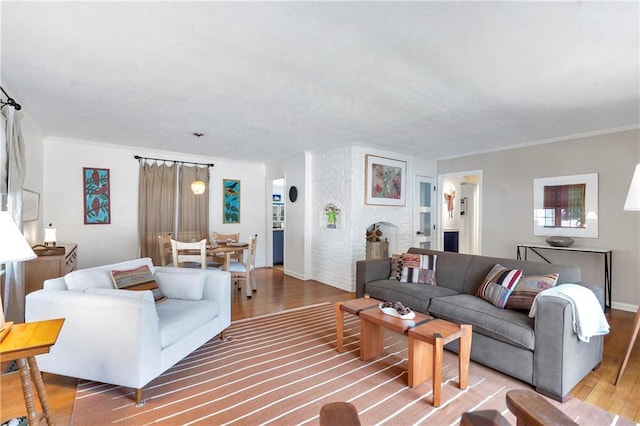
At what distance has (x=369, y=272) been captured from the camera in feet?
12.3

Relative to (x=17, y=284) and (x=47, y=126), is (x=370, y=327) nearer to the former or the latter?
(x=17, y=284)

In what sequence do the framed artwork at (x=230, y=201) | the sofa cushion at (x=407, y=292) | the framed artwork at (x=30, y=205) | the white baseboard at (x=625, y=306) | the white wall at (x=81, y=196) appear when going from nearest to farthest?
the sofa cushion at (x=407, y=292) → the framed artwork at (x=30, y=205) → the white baseboard at (x=625, y=306) → the white wall at (x=81, y=196) → the framed artwork at (x=230, y=201)

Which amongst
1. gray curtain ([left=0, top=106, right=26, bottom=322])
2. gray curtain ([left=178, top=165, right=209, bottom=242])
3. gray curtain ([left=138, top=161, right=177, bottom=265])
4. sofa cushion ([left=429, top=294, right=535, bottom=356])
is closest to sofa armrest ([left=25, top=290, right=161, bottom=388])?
gray curtain ([left=0, top=106, right=26, bottom=322])

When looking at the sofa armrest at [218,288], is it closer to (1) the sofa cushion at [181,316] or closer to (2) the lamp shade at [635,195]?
(1) the sofa cushion at [181,316]

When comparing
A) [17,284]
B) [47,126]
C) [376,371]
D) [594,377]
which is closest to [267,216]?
[47,126]

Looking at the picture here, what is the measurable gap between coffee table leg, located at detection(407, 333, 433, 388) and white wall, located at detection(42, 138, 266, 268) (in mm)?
4935

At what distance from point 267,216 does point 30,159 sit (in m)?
3.98

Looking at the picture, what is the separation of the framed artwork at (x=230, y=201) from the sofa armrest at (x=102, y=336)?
14.2 ft

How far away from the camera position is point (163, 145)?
5.14 meters

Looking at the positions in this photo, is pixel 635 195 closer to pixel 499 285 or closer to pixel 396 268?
pixel 499 285

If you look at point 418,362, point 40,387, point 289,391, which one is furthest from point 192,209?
point 418,362

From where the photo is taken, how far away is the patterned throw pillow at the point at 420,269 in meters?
3.57

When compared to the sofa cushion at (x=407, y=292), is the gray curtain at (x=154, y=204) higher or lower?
higher

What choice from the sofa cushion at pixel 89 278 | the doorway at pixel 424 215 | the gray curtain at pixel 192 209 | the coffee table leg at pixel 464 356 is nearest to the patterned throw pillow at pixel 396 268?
the coffee table leg at pixel 464 356
